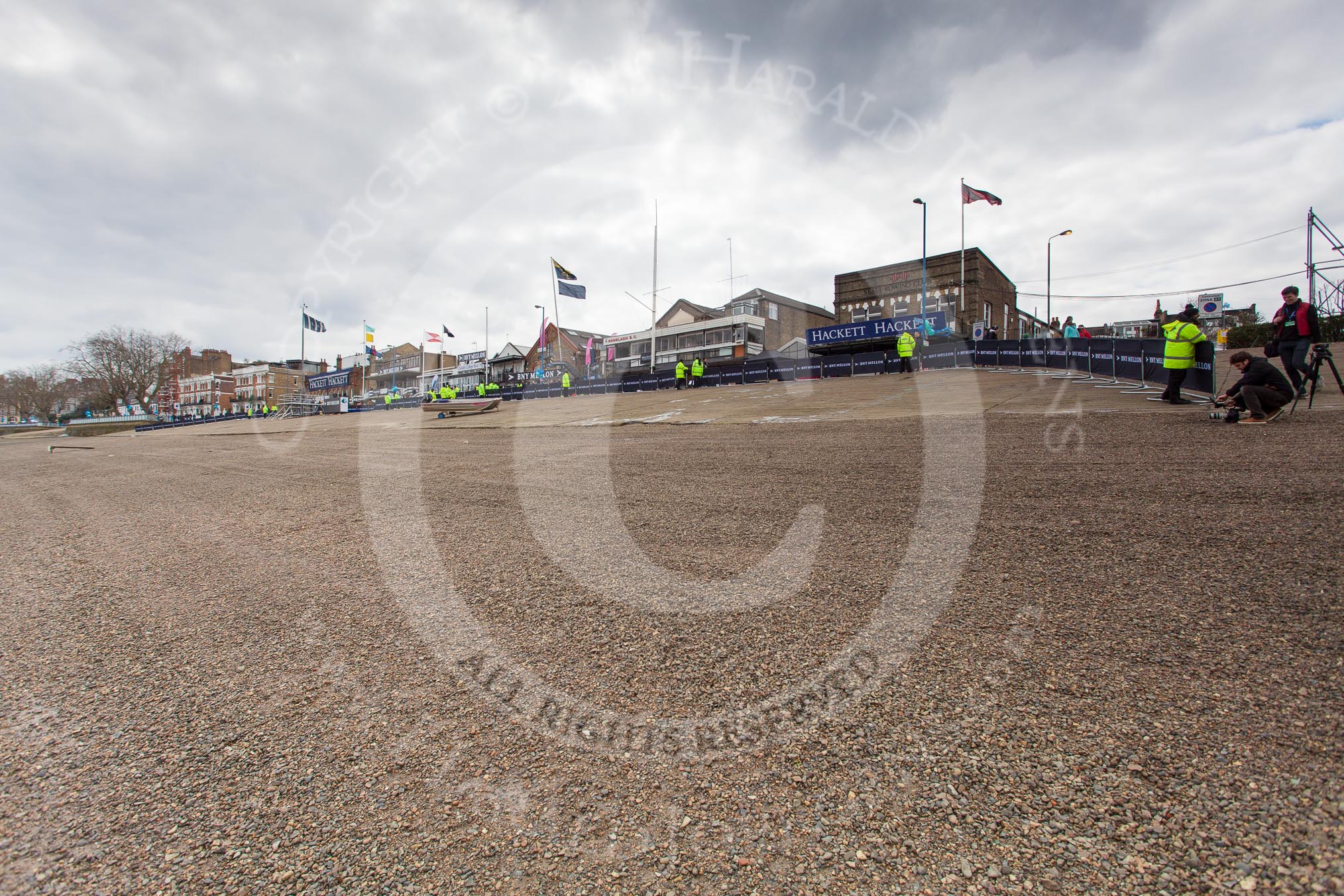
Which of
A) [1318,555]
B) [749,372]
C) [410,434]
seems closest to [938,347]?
[749,372]

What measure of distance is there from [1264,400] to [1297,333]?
2.78 m

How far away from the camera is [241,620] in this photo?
313 centimetres

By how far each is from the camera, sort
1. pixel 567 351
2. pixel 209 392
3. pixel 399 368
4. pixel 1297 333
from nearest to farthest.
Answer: pixel 1297 333, pixel 567 351, pixel 399 368, pixel 209 392

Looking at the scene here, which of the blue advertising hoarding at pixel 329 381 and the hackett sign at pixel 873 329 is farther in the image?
the blue advertising hoarding at pixel 329 381

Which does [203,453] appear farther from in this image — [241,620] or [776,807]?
[776,807]

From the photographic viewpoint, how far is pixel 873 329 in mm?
30500

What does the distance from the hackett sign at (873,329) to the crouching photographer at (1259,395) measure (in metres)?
21.6

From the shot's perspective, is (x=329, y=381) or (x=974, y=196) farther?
(x=329, y=381)

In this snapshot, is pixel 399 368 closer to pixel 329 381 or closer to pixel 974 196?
pixel 329 381

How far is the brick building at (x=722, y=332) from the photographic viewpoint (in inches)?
2069

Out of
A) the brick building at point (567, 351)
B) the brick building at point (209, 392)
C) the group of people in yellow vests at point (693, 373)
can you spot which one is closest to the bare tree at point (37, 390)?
the brick building at point (209, 392)

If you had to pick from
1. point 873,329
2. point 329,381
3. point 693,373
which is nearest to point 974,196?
point 873,329

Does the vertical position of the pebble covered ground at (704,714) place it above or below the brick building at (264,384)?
below

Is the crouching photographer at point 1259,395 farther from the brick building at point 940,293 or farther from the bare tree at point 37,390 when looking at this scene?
the bare tree at point 37,390
